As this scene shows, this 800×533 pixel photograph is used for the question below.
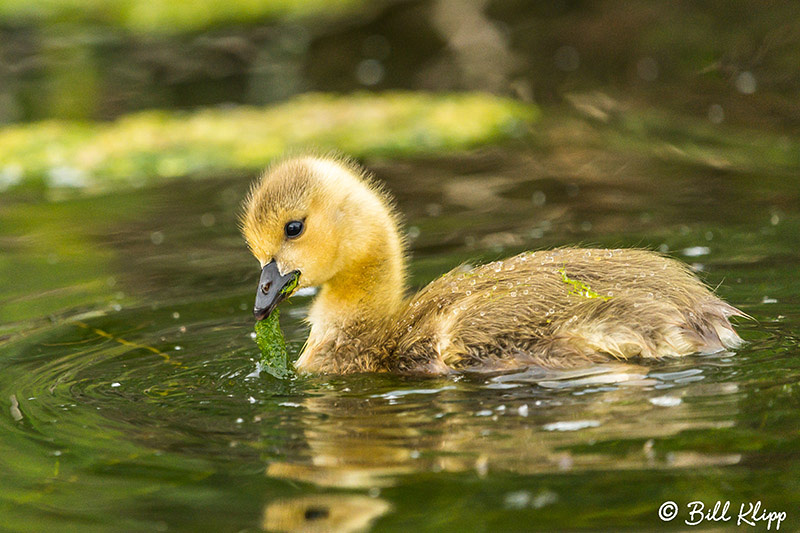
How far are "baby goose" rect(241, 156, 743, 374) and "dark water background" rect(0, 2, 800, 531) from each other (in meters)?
0.13

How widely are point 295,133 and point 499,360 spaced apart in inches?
277

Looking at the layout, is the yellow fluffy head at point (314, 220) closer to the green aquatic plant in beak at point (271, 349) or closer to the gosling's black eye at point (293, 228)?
the gosling's black eye at point (293, 228)

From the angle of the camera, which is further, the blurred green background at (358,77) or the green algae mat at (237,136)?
the blurred green background at (358,77)

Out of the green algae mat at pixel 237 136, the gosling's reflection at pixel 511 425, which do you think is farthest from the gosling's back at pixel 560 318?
the green algae mat at pixel 237 136

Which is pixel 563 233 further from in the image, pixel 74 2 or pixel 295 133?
pixel 74 2

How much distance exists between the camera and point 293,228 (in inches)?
209

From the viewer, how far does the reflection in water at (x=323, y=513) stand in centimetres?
359

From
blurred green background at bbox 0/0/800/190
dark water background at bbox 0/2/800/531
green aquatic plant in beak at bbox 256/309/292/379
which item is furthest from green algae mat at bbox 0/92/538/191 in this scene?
green aquatic plant in beak at bbox 256/309/292/379

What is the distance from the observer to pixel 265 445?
4.26 m

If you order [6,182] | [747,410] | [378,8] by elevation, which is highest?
[378,8]

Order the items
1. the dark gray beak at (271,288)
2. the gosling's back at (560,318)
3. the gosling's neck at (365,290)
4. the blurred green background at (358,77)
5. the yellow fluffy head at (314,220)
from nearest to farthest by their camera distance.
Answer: the gosling's back at (560,318)
the dark gray beak at (271,288)
the yellow fluffy head at (314,220)
the gosling's neck at (365,290)
the blurred green background at (358,77)

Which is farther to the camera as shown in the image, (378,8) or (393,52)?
(378,8)

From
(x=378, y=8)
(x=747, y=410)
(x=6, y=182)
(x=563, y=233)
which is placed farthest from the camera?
(x=378, y=8)

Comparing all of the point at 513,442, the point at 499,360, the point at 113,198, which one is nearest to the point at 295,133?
the point at 113,198
